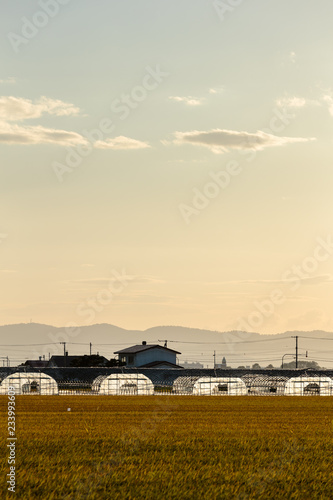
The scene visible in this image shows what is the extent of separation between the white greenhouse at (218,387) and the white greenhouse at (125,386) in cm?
593

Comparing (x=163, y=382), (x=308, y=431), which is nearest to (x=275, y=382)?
(x=163, y=382)

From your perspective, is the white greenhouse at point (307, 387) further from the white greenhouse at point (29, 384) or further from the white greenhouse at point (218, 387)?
the white greenhouse at point (29, 384)

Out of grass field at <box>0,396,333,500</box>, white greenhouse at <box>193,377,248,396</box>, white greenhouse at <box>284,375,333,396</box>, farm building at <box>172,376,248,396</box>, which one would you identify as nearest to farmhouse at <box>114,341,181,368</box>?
farm building at <box>172,376,248,396</box>

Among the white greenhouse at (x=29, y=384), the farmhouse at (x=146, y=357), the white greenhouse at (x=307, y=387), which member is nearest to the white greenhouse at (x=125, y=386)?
the white greenhouse at (x=29, y=384)

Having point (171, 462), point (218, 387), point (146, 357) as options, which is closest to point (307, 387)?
point (218, 387)

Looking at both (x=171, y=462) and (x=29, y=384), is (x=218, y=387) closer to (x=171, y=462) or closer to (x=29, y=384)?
(x=29, y=384)

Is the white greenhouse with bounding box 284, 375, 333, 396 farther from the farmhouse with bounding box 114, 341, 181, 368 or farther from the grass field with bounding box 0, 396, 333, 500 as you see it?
the grass field with bounding box 0, 396, 333, 500

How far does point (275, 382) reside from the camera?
98625 millimetres

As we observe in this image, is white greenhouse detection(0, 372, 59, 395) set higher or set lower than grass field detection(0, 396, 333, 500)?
lower

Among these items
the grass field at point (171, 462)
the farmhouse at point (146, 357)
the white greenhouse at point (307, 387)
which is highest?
the grass field at point (171, 462)

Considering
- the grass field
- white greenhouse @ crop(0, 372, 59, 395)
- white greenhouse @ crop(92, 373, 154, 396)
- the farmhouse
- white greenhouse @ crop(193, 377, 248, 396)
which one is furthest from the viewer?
the farmhouse

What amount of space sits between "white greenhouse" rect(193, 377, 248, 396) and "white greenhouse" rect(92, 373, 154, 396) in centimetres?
593

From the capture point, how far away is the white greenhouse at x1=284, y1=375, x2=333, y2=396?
303ft

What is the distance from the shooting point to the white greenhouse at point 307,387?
92.4 m
